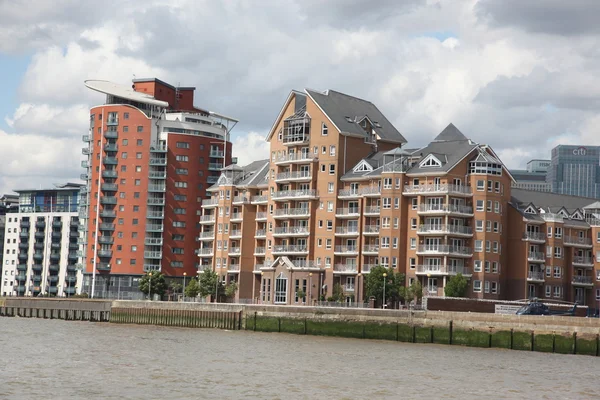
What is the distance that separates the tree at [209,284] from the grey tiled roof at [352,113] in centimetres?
2860

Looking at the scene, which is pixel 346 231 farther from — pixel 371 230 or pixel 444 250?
pixel 444 250

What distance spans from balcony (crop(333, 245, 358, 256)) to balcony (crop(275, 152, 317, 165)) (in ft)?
42.5

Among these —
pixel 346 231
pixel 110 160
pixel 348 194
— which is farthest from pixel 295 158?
pixel 110 160

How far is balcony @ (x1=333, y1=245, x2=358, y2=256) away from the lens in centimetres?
13212

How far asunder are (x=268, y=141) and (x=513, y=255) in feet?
131

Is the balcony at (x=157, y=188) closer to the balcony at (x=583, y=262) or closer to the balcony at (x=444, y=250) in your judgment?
the balcony at (x=444, y=250)

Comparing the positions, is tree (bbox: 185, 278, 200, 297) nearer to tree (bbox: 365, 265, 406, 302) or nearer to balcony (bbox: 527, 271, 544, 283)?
tree (bbox: 365, 265, 406, 302)

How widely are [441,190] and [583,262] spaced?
23.5 meters

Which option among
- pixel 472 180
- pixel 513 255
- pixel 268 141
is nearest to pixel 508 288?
pixel 513 255

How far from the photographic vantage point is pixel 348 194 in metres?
134

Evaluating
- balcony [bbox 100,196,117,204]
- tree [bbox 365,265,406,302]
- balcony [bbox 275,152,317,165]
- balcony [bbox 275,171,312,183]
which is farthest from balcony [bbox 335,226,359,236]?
balcony [bbox 100,196,117,204]

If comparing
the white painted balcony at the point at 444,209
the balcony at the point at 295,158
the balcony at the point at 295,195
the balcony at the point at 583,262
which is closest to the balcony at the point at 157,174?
the balcony at the point at 295,158

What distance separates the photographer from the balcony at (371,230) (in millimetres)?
129875

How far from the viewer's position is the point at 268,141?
484 feet
